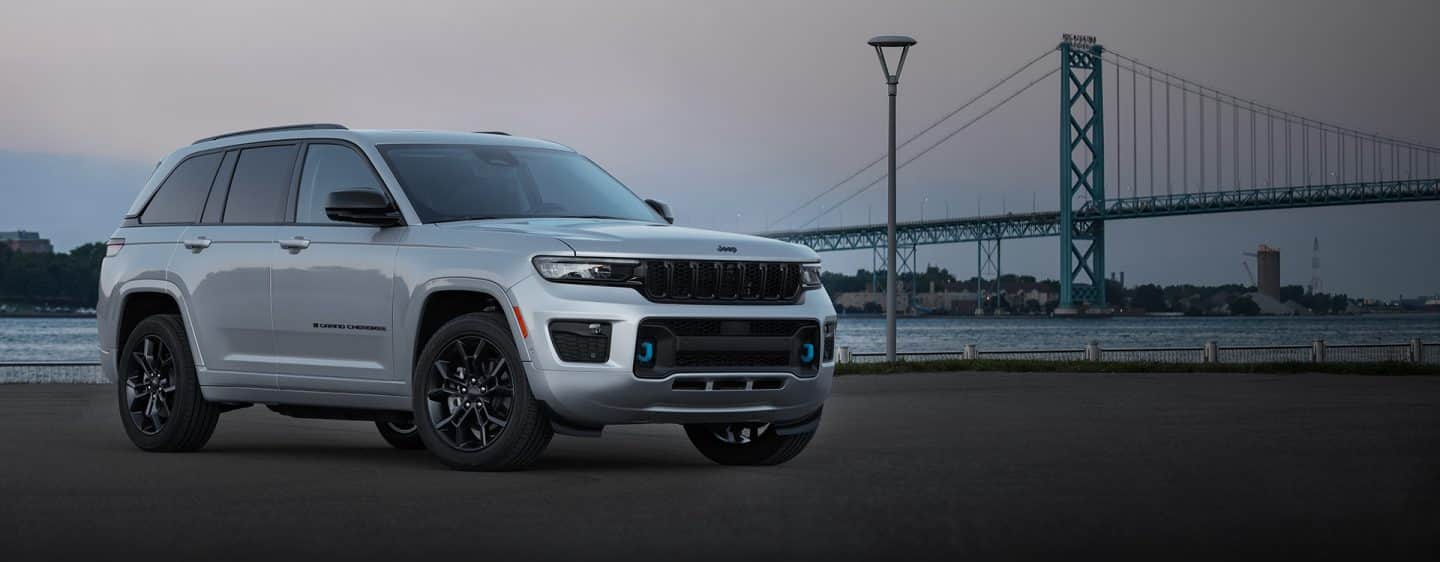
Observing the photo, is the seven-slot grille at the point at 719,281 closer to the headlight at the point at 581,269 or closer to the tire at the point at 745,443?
the headlight at the point at 581,269

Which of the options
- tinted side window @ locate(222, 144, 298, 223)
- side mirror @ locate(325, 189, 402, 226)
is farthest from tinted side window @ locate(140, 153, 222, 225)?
side mirror @ locate(325, 189, 402, 226)

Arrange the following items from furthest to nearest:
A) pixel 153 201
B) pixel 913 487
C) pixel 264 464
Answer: pixel 153 201
pixel 264 464
pixel 913 487

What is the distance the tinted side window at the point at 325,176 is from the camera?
11.2 metres

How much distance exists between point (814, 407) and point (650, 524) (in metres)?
2.89

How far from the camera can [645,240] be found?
1013 centimetres

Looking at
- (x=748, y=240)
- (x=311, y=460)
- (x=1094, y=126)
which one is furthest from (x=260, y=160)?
(x=1094, y=126)

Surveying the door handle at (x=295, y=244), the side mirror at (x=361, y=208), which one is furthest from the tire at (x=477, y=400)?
the door handle at (x=295, y=244)

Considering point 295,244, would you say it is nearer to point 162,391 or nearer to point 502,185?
point 502,185

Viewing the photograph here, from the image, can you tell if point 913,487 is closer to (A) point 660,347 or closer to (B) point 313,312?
(A) point 660,347

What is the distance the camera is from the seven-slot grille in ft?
33.0

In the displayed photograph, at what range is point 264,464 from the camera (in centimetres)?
1124

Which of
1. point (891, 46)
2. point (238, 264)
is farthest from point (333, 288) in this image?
point (891, 46)

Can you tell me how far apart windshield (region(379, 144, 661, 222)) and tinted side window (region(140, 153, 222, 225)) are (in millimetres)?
1727

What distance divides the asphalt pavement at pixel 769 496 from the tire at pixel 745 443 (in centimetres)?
15
